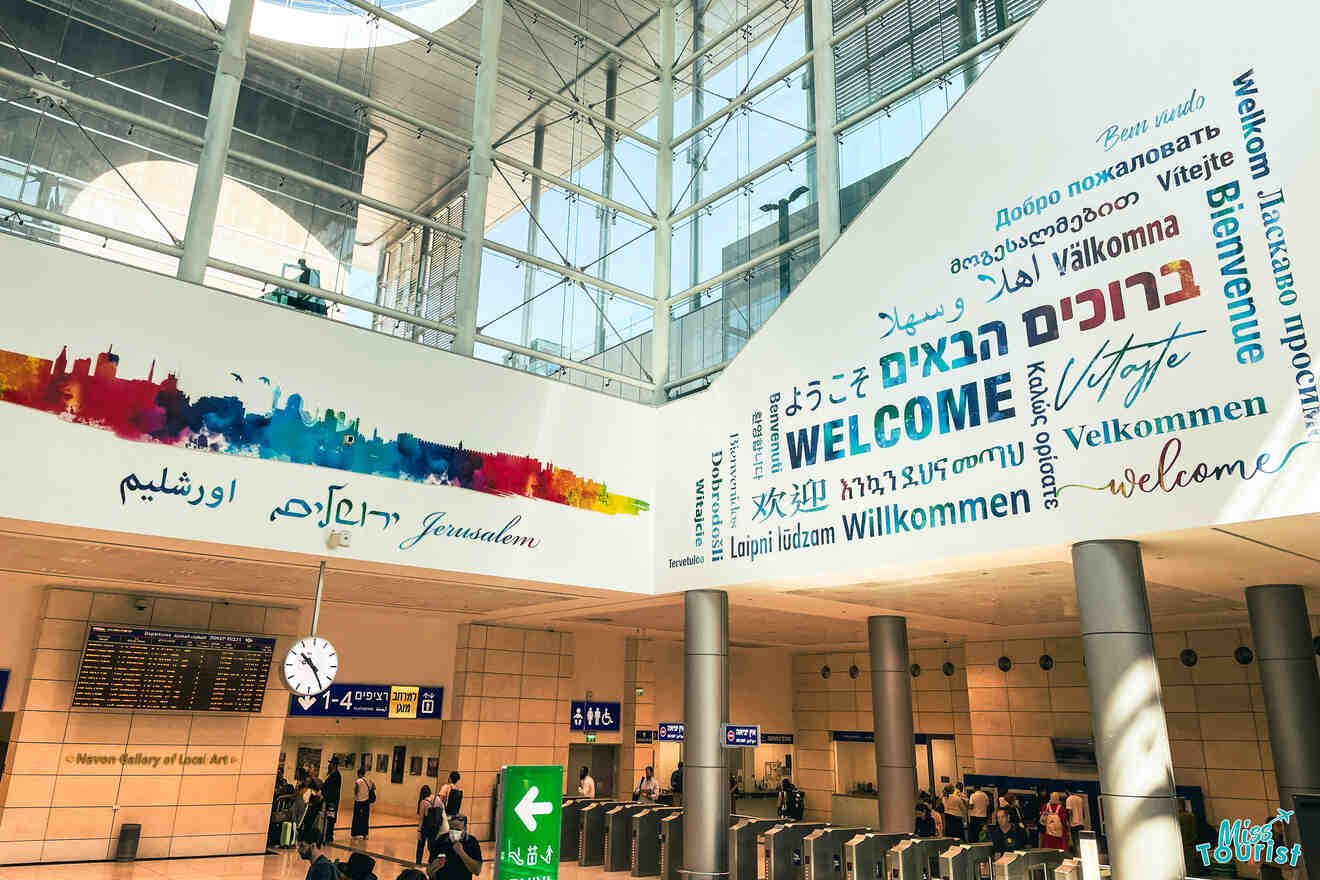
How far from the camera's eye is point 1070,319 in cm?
1028

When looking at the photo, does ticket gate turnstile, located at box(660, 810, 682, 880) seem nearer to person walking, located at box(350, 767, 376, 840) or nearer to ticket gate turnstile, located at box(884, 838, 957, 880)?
ticket gate turnstile, located at box(884, 838, 957, 880)

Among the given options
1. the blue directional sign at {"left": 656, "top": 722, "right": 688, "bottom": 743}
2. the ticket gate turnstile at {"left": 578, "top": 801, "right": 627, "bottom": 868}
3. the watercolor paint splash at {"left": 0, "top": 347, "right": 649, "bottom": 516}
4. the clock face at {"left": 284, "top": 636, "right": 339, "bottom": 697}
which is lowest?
the ticket gate turnstile at {"left": 578, "top": 801, "right": 627, "bottom": 868}

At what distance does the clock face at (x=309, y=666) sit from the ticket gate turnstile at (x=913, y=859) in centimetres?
877

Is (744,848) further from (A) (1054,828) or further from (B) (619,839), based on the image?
(A) (1054,828)

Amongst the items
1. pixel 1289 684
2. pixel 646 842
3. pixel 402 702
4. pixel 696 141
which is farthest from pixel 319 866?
pixel 696 141

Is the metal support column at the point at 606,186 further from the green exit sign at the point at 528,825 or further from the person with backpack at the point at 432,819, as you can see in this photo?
the green exit sign at the point at 528,825

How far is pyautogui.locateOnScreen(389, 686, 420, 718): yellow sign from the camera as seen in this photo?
2058 centimetres

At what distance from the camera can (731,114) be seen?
1844cm

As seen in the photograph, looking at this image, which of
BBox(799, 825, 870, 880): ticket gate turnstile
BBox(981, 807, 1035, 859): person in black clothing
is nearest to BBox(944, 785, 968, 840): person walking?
BBox(981, 807, 1035, 859): person in black clothing

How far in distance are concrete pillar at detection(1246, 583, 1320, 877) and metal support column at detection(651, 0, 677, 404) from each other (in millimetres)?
10522

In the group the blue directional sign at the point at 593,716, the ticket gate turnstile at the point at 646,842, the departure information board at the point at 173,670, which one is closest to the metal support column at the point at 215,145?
the departure information board at the point at 173,670

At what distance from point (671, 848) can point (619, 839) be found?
5.60ft

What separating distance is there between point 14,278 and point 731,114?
12.9 meters

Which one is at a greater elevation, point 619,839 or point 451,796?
point 451,796
